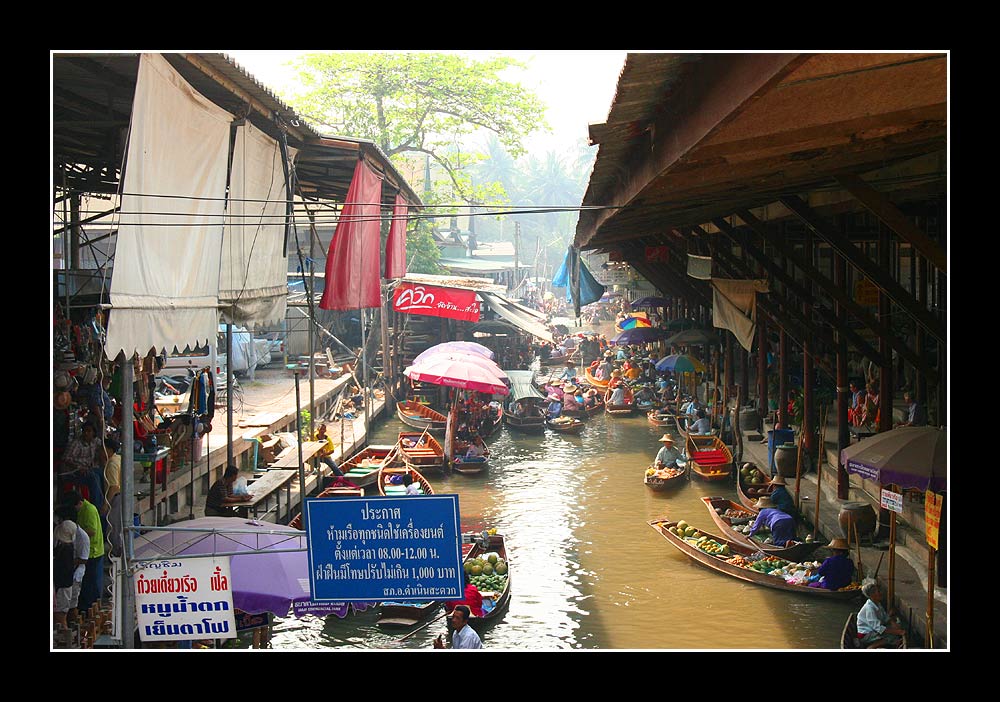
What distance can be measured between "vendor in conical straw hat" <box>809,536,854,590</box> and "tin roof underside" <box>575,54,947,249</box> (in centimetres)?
405

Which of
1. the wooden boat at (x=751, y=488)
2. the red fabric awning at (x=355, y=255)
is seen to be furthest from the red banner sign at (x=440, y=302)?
the wooden boat at (x=751, y=488)

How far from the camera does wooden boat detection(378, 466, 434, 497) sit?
1499 centimetres

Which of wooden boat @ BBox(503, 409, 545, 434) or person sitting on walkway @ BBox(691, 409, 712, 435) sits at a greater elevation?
person sitting on walkway @ BBox(691, 409, 712, 435)

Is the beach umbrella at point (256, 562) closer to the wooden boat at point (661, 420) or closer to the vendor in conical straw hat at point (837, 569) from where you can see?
the vendor in conical straw hat at point (837, 569)

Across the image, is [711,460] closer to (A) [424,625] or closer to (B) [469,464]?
(B) [469,464]

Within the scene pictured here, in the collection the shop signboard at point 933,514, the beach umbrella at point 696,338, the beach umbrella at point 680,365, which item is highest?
the beach umbrella at point 696,338

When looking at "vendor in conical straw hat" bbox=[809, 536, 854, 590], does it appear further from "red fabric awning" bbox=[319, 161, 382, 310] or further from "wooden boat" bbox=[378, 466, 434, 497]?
"red fabric awning" bbox=[319, 161, 382, 310]

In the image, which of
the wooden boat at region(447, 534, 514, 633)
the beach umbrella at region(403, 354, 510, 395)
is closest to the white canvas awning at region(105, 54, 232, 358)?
the wooden boat at region(447, 534, 514, 633)

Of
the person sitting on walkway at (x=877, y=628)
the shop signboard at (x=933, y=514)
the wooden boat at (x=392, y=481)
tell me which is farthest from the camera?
the wooden boat at (x=392, y=481)

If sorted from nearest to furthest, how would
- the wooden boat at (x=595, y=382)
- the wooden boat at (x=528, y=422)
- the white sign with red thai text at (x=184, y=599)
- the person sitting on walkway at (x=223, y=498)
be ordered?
the white sign with red thai text at (x=184, y=599) < the person sitting on walkway at (x=223, y=498) < the wooden boat at (x=528, y=422) < the wooden boat at (x=595, y=382)

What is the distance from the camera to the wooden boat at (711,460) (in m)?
17.5

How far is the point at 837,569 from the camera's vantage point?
10594 mm

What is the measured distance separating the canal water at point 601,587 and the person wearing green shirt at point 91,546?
255 centimetres
